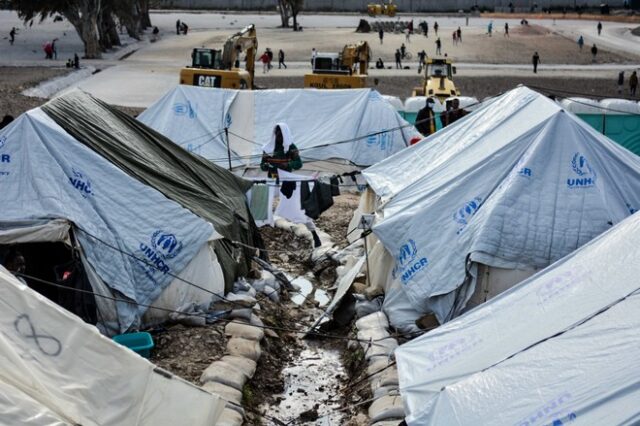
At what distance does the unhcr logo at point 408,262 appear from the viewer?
1177 cm

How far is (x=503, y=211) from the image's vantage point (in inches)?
456

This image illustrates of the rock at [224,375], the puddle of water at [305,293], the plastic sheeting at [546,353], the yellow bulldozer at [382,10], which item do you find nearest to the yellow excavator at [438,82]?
the puddle of water at [305,293]

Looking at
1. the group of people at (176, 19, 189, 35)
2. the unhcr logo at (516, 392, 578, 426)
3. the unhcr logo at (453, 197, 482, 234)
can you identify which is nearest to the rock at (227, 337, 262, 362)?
the unhcr logo at (453, 197, 482, 234)

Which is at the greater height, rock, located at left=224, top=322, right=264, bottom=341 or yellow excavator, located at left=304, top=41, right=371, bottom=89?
yellow excavator, located at left=304, top=41, right=371, bottom=89

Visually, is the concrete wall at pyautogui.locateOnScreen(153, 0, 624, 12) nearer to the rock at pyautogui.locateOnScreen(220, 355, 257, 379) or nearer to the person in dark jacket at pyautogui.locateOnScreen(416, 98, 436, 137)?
the person in dark jacket at pyautogui.locateOnScreen(416, 98, 436, 137)

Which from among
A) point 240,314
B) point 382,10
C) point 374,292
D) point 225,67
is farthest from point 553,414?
point 382,10

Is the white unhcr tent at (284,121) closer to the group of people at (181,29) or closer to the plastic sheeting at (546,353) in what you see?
the plastic sheeting at (546,353)

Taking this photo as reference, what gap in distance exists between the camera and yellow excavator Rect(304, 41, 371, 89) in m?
26.6

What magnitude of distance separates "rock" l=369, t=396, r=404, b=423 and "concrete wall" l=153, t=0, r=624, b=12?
7629 centimetres

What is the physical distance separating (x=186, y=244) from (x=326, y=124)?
960 cm

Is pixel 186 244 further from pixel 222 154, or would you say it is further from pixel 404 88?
pixel 404 88

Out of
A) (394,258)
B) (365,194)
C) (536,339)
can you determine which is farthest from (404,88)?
(536,339)

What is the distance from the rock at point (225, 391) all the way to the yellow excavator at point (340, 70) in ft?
55.3

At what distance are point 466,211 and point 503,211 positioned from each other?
0.49m
